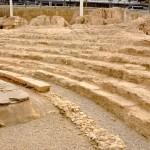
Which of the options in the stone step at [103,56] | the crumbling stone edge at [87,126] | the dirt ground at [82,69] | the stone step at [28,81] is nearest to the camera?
the crumbling stone edge at [87,126]

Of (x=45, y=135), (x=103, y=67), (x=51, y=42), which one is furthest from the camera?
(x=51, y=42)

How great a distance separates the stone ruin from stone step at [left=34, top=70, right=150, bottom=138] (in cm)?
120

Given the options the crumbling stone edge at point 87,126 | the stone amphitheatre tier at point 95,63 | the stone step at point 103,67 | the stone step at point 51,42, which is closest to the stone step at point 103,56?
the stone amphitheatre tier at point 95,63

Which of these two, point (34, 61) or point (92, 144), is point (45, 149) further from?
point (34, 61)

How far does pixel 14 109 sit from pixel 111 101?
4.75 ft

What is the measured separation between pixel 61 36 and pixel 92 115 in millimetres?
4752

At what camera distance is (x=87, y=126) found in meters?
4.22

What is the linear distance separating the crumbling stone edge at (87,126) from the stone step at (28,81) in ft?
0.52

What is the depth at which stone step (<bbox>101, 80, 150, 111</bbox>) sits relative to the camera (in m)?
4.64

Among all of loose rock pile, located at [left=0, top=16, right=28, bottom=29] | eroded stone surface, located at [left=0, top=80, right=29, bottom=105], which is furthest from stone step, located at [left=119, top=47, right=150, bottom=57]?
loose rock pile, located at [left=0, top=16, right=28, bottom=29]


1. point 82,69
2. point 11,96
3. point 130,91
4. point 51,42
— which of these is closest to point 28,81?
point 82,69

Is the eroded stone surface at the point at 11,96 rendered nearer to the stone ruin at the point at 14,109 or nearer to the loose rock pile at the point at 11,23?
the stone ruin at the point at 14,109

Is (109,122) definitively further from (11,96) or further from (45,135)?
(11,96)

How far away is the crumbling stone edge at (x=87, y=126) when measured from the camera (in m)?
3.67
